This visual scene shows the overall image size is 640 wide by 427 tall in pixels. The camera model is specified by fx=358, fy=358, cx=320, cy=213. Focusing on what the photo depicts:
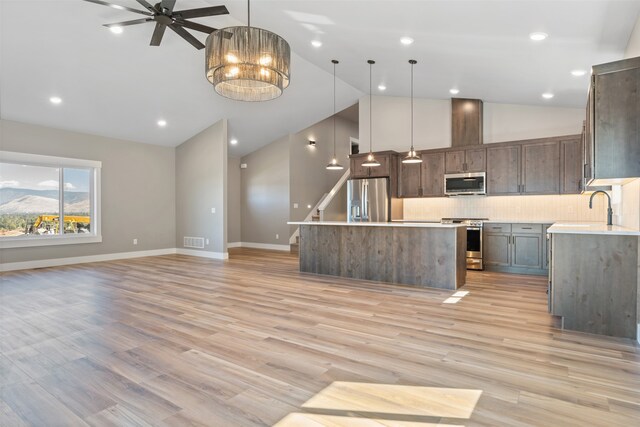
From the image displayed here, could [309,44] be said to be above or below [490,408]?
above

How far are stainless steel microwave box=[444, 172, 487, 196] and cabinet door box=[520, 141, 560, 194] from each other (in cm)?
69

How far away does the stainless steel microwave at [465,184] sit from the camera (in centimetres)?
683

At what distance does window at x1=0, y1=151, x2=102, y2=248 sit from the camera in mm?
6562

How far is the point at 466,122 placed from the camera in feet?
23.5

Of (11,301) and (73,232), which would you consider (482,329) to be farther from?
(73,232)

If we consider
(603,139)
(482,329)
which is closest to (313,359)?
(482,329)

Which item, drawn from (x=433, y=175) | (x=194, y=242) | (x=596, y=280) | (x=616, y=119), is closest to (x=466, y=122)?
(x=433, y=175)

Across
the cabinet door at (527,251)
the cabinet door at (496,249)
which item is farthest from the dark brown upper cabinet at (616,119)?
the cabinet door at (496,249)

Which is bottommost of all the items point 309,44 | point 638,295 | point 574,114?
point 638,295

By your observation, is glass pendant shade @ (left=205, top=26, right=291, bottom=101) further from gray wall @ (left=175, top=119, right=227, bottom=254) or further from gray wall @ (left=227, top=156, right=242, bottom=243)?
gray wall @ (left=227, top=156, right=242, bottom=243)

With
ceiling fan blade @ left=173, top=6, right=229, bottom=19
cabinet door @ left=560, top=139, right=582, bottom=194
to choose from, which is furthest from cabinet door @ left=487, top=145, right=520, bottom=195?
ceiling fan blade @ left=173, top=6, right=229, bottom=19

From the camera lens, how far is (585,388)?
2.15m

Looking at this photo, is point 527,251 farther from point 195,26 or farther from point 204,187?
point 204,187

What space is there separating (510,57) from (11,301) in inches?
268
